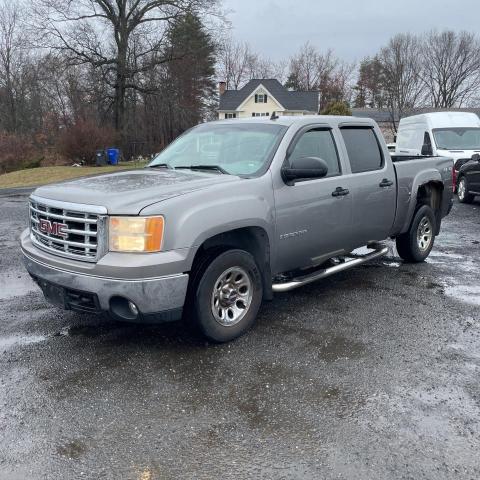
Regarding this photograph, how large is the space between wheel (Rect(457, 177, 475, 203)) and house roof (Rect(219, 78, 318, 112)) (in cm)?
4489

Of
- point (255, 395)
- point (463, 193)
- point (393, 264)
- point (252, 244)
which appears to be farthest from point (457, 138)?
point (255, 395)

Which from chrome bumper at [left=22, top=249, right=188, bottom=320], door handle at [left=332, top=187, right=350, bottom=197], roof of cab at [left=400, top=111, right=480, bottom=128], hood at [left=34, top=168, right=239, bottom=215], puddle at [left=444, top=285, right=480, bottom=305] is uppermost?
roof of cab at [left=400, top=111, right=480, bottom=128]

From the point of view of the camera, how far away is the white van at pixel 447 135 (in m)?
14.3

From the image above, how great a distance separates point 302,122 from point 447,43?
204ft

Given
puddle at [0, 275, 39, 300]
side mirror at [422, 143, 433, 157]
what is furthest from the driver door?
side mirror at [422, 143, 433, 157]

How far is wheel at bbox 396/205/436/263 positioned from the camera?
21.6ft

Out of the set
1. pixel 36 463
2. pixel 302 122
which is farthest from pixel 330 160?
pixel 36 463

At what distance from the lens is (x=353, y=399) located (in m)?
3.38

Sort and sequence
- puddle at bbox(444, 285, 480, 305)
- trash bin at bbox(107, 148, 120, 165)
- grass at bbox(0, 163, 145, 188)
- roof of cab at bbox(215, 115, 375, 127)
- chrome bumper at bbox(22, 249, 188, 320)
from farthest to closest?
trash bin at bbox(107, 148, 120, 165), grass at bbox(0, 163, 145, 188), puddle at bbox(444, 285, 480, 305), roof of cab at bbox(215, 115, 375, 127), chrome bumper at bbox(22, 249, 188, 320)

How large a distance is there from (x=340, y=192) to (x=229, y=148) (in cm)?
121

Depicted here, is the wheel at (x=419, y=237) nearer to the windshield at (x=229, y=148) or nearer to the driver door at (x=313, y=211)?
the driver door at (x=313, y=211)

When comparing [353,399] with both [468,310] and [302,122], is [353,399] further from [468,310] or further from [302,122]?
[302,122]

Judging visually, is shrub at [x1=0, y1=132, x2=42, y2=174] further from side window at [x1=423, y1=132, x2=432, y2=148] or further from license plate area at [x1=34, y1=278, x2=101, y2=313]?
license plate area at [x1=34, y1=278, x2=101, y2=313]

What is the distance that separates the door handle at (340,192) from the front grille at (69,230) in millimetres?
2401
